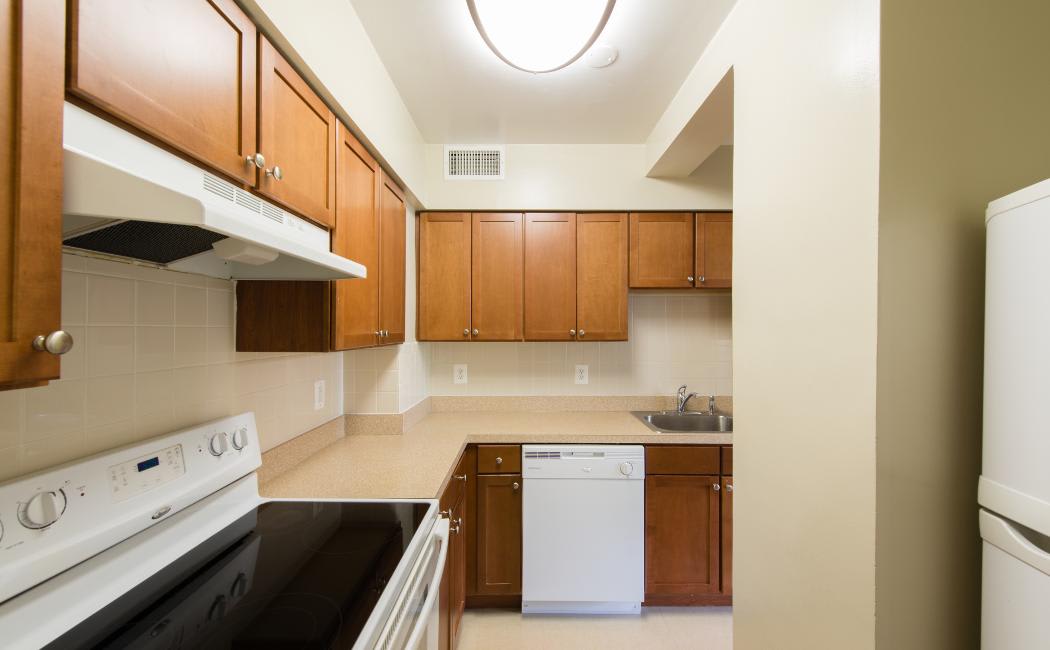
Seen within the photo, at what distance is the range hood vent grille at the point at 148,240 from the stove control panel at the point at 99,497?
0.41m

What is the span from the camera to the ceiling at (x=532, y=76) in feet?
4.83

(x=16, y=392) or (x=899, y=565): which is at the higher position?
(x=16, y=392)

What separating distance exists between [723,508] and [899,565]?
1388mm

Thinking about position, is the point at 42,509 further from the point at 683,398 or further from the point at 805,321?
the point at 683,398

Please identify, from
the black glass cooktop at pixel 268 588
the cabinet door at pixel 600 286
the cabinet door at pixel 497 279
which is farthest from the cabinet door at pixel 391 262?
the cabinet door at pixel 600 286

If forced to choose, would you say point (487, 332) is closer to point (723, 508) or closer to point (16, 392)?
point (723, 508)

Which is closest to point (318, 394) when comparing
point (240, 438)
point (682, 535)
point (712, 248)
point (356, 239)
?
point (240, 438)

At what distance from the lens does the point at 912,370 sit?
0.81m

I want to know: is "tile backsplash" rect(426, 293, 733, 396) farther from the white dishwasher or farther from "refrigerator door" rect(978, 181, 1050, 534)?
"refrigerator door" rect(978, 181, 1050, 534)

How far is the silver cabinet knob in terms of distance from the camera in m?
0.52

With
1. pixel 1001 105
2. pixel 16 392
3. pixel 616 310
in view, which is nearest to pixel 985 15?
pixel 1001 105

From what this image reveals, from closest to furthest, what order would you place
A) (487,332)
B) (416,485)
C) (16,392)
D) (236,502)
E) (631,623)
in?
(16,392) < (236,502) < (416,485) < (631,623) < (487,332)

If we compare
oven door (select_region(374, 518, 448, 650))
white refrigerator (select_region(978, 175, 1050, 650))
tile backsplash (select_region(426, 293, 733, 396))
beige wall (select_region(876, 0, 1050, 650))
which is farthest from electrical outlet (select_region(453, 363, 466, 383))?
white refrigerator (select_region(978, 175, 1050, 650))

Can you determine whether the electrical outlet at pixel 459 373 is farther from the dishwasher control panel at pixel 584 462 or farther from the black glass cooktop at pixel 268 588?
the black glass cooktop at pixel 268 588
